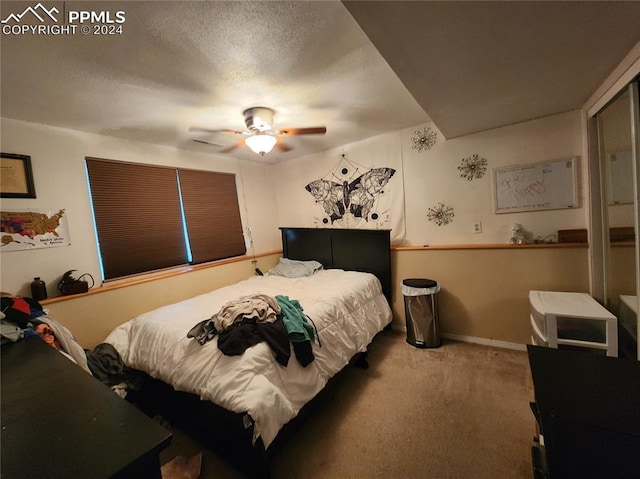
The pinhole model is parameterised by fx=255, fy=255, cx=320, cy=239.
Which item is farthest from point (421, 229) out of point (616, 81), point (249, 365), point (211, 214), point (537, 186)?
point (211, 214)

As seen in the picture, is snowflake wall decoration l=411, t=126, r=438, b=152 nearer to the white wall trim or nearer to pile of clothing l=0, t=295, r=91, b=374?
the white wall trim

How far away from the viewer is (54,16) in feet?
3.80

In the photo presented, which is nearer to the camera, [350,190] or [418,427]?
[418,427]

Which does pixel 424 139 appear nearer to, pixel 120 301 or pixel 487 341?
pixel 487 341

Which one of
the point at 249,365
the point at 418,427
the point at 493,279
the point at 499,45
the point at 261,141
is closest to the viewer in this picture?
the point at 499,45

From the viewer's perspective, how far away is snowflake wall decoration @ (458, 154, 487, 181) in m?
2.62

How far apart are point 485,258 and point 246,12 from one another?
2.78 meters

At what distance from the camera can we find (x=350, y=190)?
3412mm

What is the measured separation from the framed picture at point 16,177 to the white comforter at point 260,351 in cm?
134

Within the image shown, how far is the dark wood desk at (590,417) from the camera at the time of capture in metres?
0.63

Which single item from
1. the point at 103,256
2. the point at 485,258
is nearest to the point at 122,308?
the point at 103,256

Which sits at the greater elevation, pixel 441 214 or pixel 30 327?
pixel 441 214

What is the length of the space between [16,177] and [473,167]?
4069 mm

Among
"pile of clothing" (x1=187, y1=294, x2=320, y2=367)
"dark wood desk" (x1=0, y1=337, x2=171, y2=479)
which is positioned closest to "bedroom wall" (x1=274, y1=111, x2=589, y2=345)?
"pile of clothing" (x1=187, y1=294, x2=320, y2=367)
